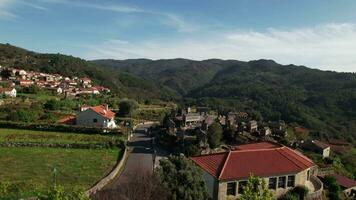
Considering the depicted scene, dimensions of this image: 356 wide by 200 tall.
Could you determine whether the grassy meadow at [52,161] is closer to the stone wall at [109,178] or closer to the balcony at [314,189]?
the stone wall at [109,178]

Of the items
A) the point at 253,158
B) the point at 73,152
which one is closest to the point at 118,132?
the point at 73,152

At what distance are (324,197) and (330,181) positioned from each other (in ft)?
12.7

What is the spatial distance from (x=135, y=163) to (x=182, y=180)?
55.5ft

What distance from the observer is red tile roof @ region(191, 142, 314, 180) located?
2730cm

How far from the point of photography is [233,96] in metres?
177

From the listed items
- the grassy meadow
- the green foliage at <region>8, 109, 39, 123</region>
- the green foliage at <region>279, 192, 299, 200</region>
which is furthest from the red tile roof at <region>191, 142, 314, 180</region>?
the green foliage at <region>8, 109, 39, 123</region>

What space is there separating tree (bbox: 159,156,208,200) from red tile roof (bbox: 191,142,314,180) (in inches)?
156

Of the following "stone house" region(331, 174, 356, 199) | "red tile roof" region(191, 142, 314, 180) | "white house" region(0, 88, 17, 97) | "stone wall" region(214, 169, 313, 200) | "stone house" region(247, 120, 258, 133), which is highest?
"white house" region(0, 88, 17, 97)

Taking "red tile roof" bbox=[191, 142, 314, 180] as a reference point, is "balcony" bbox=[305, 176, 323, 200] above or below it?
below

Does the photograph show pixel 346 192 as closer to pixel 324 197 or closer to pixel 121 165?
pixel 324 197

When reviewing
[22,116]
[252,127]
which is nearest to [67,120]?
[22,116]

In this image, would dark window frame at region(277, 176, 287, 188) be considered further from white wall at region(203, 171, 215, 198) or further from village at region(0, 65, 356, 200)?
Answer: white wall at region(203, 171, 215, 198)

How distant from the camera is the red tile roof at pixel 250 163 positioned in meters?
27.3

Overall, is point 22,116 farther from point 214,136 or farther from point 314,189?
point 314,189
